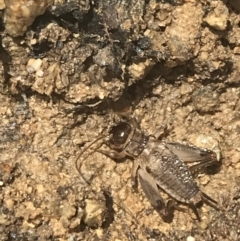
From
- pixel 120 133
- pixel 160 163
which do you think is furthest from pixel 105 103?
pixel 160 163

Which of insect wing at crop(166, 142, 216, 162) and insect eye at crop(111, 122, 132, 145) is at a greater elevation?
insect wing at crop(166, 142, 216, 162)

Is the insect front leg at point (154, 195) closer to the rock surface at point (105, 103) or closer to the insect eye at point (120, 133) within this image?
the rock surface at point (105, 103)

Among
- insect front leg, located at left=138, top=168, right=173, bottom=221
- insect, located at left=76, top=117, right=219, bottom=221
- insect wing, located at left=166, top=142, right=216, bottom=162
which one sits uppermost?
insect wing, located at left=166, top=142, right=216, bottom=162

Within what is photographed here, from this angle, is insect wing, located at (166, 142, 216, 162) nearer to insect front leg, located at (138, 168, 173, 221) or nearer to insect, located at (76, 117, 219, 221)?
insect, located at (76, 117, 219, 221)

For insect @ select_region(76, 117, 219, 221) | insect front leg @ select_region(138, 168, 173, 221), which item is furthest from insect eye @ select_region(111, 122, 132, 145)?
insect front leg @ select_region(138, 168, 173, 221)

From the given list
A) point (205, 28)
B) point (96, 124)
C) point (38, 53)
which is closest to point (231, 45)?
point (205, 28)

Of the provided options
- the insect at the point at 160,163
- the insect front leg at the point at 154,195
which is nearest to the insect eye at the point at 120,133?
the insect at the point at 160,163
